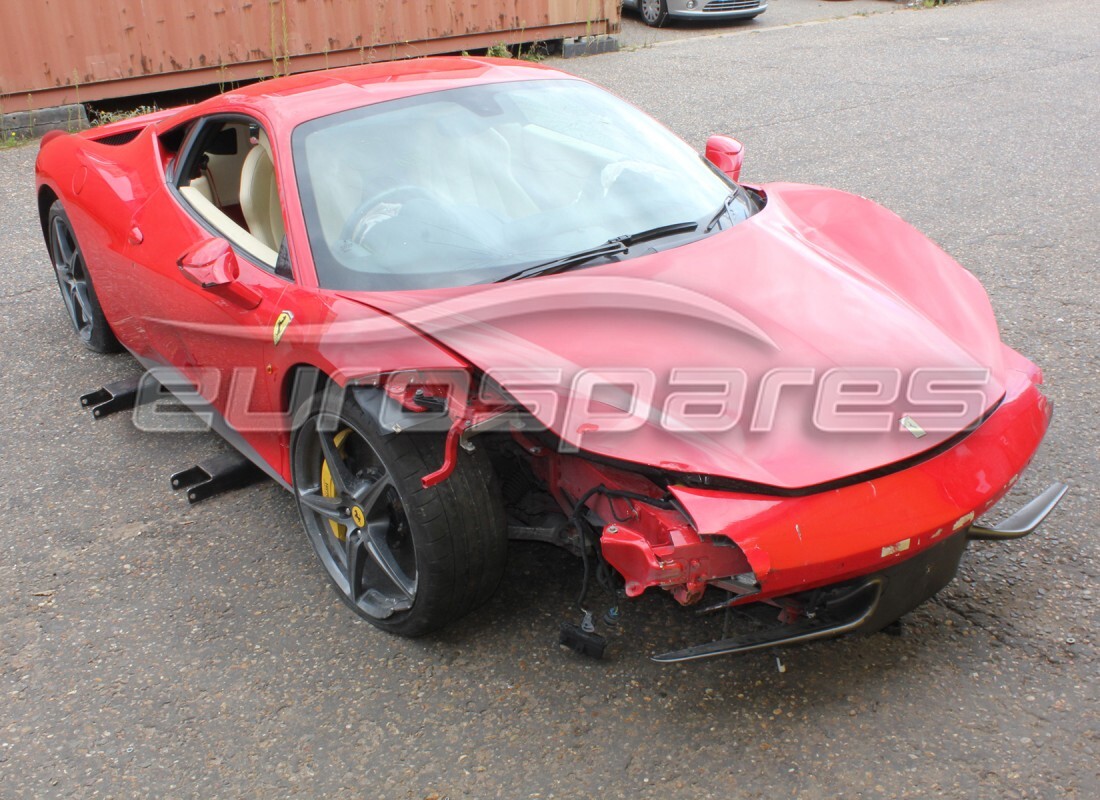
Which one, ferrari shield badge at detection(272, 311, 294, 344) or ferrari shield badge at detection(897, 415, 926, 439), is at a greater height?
ferrari shield badge at detection(272, 311, 294, 344)

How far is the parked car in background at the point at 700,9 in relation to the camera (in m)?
12.7

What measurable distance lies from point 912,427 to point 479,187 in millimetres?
1450

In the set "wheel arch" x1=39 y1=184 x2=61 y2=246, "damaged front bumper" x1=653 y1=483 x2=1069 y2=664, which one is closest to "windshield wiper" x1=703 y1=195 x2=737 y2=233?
"damaged front bumper" x1=653 y1=483 x2=1069 y2=664

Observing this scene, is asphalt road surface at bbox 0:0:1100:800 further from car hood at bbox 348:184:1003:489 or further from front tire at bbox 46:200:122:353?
car hood at bbox 348:184:1003:489

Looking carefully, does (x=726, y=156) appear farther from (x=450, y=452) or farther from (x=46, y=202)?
(x=46, y=202)

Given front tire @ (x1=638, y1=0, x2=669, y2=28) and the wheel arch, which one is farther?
front tire @ (x1=638, y1=0, x2=669, y2=28)

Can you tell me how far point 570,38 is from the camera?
11.5 meters

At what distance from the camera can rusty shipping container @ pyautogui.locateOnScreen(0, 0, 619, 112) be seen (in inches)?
327

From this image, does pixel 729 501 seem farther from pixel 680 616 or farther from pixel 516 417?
pixel 680 616

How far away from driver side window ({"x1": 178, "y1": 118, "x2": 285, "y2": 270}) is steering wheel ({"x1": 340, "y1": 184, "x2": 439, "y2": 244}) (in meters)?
0.24

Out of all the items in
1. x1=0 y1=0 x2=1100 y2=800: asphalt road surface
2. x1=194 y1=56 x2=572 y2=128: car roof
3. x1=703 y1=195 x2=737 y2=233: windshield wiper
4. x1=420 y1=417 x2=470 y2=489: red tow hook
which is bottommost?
x1=0 y1=0 x2=1100 y2=800: asphalt road surface

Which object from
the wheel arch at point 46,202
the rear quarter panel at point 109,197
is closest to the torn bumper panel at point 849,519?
the rear quarter panel at point 109,197

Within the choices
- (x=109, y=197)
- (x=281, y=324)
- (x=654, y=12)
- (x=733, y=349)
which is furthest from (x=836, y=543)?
(x=654, y=12)

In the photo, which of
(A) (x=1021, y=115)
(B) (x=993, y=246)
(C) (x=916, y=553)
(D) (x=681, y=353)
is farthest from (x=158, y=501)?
(A) (x=1021, y=115)
